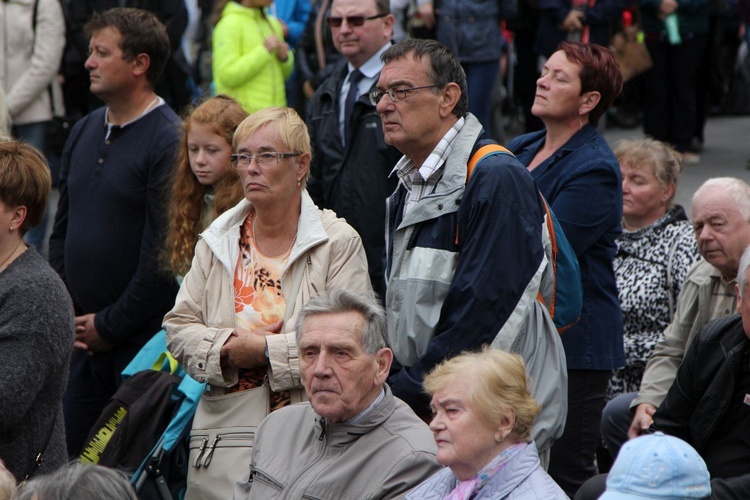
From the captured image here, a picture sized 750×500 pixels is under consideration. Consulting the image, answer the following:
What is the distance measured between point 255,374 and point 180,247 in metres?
0.94

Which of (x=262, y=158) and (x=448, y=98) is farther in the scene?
(x=262, y=158)

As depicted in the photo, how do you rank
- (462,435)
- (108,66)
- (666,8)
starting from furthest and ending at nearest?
(666,8), (108,66), (462,435)

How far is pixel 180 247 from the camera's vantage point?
5070mm

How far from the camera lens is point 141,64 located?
560 centimetres

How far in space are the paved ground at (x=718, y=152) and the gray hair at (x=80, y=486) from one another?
6446 millimetres

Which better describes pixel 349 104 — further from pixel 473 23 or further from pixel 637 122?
pixel 637 122

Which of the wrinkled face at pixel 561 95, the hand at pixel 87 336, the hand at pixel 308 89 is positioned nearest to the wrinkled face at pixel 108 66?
the hand at pixel 87 336

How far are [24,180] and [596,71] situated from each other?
2.41 m

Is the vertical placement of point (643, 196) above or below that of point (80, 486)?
below

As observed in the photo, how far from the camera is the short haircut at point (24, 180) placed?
427 cm

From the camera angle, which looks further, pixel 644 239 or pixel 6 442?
pixel 644 239

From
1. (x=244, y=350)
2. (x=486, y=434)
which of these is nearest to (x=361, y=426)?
(x=486, y=434)

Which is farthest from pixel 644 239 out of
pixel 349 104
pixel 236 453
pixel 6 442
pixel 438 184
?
pixel 6 442

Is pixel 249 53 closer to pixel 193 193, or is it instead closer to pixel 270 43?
pixel 270 43
